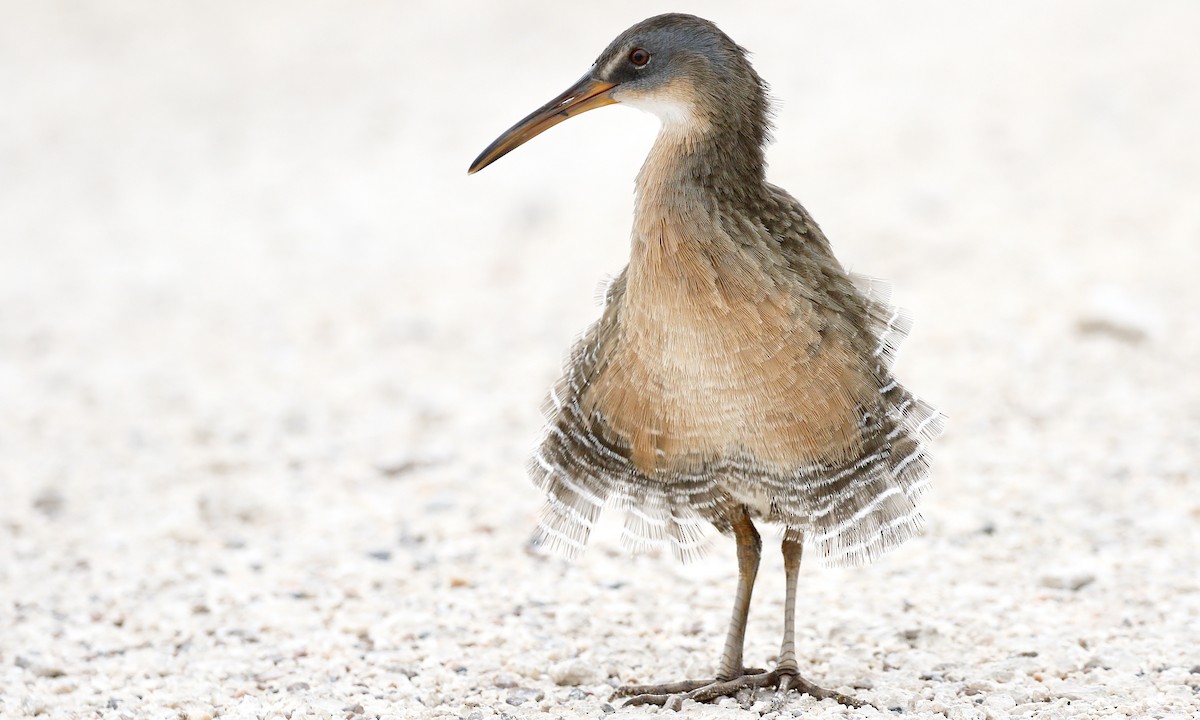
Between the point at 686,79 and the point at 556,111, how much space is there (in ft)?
1.62

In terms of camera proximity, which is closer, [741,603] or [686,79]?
[686,79]

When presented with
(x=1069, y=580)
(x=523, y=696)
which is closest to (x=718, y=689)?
(x=523, y=696)

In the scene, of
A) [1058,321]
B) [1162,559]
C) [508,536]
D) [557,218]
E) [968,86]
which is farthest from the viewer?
[968,86]

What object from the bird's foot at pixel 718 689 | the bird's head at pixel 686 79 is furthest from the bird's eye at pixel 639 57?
the bird's foot at pixel 718 689

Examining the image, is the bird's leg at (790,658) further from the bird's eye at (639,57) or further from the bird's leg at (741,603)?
the bird's eye at (639,57)

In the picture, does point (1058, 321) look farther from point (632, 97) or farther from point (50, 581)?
point (50, 581)

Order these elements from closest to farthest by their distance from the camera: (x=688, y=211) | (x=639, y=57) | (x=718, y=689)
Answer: (x=688, y=211) → (x=639, y=57) → (x=718, y=689)

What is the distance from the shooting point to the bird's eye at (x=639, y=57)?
4.35 m

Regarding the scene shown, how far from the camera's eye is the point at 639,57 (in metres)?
4.36

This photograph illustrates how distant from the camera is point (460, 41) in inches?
591

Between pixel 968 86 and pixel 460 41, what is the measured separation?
5711 millimetres

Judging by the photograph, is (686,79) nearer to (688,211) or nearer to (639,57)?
(639,57)

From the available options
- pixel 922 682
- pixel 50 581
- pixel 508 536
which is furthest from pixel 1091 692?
pixel 50 581

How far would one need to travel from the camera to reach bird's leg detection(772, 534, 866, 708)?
4387 millimetres
